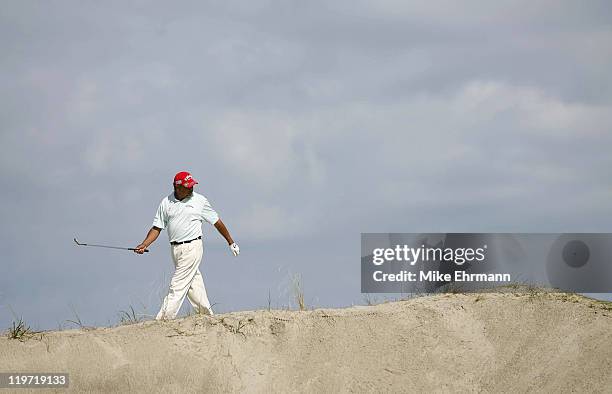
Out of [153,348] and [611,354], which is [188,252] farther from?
[611,354]

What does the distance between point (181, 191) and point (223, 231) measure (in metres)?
0.89

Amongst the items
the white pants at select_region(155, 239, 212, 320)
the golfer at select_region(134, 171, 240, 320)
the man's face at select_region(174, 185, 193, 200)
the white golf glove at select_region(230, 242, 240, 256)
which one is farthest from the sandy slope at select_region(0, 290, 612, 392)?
the man's face at select_region(174, 185, 193, 200)

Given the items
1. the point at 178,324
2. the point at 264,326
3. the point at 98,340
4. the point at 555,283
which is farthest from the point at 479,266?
the point at 98,340

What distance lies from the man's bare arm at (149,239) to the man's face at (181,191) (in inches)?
23.3

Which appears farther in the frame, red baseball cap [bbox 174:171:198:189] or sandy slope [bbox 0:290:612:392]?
red baseball cap [bbox 174:171:198:189]

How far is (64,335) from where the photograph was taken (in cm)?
1045

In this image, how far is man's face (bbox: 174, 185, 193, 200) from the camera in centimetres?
1139

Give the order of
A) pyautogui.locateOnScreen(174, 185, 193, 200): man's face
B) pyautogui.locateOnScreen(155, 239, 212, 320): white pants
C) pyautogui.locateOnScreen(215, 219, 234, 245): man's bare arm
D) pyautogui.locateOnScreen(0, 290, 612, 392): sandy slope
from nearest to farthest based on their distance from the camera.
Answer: pyautogui.locateOnScreen(0, 290, 612, 392): sandy slope, pyautogui.locateOnScreen(155, 239, 212, 320): white pants, pyautogui.locateOnScreen(174, 185, 193, 200): man's face, pyautogui.locateOnScreen(215, 219, 234, 245): man's bare arm

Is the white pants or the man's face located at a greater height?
the man's face

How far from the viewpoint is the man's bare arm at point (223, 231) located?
11.7 meters

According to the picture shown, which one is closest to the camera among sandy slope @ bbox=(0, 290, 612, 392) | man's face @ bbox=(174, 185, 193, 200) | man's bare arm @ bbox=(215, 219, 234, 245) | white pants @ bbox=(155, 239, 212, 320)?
sandy slope @ bbox=(0, 290, 612, 392)

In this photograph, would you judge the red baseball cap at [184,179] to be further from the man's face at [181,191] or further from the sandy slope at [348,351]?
the sandy slope at [348,351]

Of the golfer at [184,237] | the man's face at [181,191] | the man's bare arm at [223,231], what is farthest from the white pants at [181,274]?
the man's face at [181,191]

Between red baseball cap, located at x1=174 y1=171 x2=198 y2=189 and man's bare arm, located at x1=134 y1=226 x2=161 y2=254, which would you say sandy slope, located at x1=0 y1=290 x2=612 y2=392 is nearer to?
man's bare arm, located at x1=134 y1=226 x2=161 y2=254
